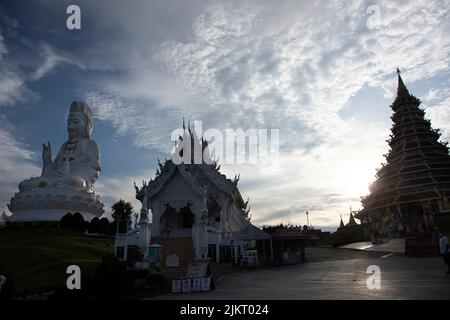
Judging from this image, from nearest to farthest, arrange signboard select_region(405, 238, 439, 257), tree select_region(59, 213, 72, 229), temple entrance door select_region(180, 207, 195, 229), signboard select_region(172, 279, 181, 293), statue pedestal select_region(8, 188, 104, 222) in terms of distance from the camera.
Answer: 1. signboard select_region(172, 279, 181, 293)
2. signboard select_region(405, 238, 439, 257)
3. temple entrance door select_region(180, 207, 195, 229)
4. tree select_region(59, 213, 72, 229)
5. statue pedestal select_region(8, 188, 104, 222)

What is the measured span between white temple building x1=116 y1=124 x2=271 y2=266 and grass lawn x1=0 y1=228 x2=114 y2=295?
144 inches

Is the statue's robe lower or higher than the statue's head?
lower

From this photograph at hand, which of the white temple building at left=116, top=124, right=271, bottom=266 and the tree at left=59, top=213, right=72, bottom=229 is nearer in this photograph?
the white temple building at left=116, top=124, right=271, bottom=266

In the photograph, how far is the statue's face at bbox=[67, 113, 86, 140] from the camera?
50438 millimetres

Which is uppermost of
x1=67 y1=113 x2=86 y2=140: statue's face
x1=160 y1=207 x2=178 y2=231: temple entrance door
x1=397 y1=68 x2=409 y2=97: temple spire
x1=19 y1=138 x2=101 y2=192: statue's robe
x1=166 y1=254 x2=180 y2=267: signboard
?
x1=397 y1=68 x2=409 y2=97: temple spire

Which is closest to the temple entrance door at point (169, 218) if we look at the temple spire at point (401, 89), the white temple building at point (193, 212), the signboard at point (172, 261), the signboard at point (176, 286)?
the white temple building at point (193, 212)

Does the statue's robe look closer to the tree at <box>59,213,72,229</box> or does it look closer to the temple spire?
the tree at <box>59,213,72,229</box>

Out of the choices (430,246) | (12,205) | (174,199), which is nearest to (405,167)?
(430,246)

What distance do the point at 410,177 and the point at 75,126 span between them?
2067 inches

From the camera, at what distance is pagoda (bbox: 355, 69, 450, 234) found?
44125mm

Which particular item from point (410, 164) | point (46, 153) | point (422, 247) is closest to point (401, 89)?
point (410, 164)

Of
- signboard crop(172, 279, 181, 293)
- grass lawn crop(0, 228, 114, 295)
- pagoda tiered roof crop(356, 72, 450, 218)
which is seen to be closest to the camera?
signboard crop(172, 279, 181, 293)

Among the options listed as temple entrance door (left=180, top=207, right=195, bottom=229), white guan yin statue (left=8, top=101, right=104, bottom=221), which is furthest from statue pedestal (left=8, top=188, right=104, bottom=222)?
temple entrance door (left=180, top=207, right=195, bottom=229)
